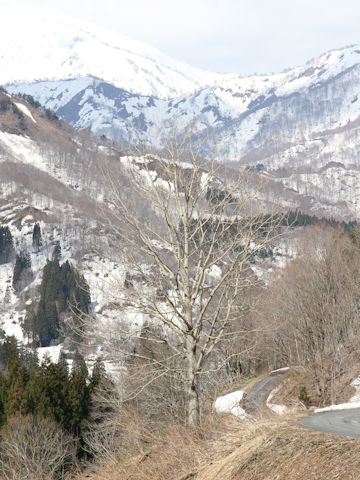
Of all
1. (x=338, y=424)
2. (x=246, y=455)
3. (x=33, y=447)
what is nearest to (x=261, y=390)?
(x=33, y=447)

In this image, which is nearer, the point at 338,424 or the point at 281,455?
the point at 281,455

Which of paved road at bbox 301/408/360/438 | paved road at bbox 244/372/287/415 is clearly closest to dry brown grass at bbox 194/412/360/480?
paved road at bbox 301/408/360/438

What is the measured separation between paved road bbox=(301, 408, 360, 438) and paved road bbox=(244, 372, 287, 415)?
2084 cm

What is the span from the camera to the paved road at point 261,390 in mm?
33219

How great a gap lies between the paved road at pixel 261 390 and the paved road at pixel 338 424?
2084 centimetres

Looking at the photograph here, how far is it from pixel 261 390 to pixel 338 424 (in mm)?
28195

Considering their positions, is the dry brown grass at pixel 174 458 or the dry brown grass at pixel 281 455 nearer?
the dry brown grass at pixel 281 455

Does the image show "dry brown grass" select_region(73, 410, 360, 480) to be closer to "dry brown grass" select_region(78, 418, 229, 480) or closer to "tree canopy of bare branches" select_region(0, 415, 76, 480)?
"dry brown grass" select_region(78, 418, 229, 480)

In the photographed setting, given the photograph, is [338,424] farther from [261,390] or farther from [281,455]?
[261,390]

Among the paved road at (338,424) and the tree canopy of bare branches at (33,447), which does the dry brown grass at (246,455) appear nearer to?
the paved road at (338,424)

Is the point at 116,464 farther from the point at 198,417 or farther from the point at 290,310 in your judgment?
the point at 290,310

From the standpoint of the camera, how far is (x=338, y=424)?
34.2 ft

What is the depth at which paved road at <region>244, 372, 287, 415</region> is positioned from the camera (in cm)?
3322

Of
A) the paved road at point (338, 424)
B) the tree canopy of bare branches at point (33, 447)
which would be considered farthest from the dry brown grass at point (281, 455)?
the tree canopy of bare branches at point (33, 447)
